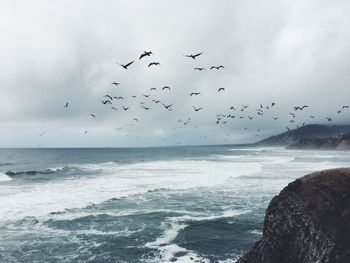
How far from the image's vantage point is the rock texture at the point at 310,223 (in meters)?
13.5

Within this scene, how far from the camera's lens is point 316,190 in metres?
15.4

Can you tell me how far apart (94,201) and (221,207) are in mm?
11663

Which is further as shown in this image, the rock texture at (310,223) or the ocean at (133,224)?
the ocean at (133,224)

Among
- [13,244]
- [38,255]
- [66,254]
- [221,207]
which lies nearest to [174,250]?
[66,254]

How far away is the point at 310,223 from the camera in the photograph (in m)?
14.3

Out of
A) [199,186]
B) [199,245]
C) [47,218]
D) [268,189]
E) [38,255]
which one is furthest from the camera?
[199,186]

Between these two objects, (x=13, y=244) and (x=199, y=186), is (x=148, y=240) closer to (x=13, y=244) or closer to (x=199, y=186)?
(x=13, y=244)

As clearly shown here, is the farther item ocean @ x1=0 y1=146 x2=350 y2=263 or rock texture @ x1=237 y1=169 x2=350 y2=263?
ocean @ x1=0 y1=146 x2=350 y2=263

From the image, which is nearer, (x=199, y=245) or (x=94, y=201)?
(x=199, y=245)

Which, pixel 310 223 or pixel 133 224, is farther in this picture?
pixel 133 224

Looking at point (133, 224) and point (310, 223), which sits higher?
point (310, 223)

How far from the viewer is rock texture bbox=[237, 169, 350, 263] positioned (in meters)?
13.5

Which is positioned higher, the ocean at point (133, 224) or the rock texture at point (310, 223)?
the rock texture at point (310, 223)

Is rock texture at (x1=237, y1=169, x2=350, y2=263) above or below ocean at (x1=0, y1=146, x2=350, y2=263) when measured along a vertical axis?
above
